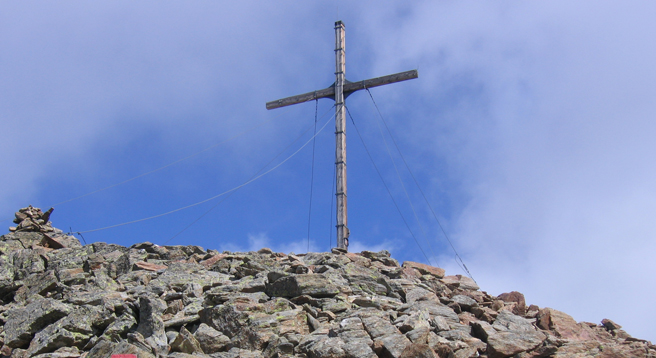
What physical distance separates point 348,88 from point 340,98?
1.94 feet

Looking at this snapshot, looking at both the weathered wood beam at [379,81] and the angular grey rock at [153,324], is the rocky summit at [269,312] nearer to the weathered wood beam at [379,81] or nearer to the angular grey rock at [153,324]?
the angular grey rock at [153,324]

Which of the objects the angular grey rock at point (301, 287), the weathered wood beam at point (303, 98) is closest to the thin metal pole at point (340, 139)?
the weathered wood beam at point (303, 98)

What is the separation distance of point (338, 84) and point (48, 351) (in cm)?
1488

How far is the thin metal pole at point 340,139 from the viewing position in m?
21.8

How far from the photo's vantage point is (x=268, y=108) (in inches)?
1019

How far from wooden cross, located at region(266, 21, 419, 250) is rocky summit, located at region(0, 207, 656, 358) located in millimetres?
1961

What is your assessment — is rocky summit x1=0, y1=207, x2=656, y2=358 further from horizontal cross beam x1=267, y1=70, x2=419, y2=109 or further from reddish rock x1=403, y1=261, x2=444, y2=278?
horizontal cross beam x1=267, y1=70, x2=419, y2=109

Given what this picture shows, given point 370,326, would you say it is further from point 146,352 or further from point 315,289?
point 146,352

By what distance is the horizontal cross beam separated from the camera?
920 inches

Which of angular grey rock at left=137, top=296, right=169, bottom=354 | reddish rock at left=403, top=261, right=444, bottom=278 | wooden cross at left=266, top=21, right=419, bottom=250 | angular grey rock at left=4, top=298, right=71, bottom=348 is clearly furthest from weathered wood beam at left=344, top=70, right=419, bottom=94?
angular grey rock at left=4, top=298, right=71, bottom=348

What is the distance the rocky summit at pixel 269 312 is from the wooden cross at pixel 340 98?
1961 mm

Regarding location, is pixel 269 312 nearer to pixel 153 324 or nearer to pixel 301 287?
pixel 301 287

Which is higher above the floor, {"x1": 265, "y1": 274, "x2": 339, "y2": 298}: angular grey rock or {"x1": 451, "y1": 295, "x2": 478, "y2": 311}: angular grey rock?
{"x1": 451, "y1": 295, "x2": 478, "y2": 311}: angular grey rock

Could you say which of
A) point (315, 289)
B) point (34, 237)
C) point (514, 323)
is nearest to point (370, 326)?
point (315, 289)
